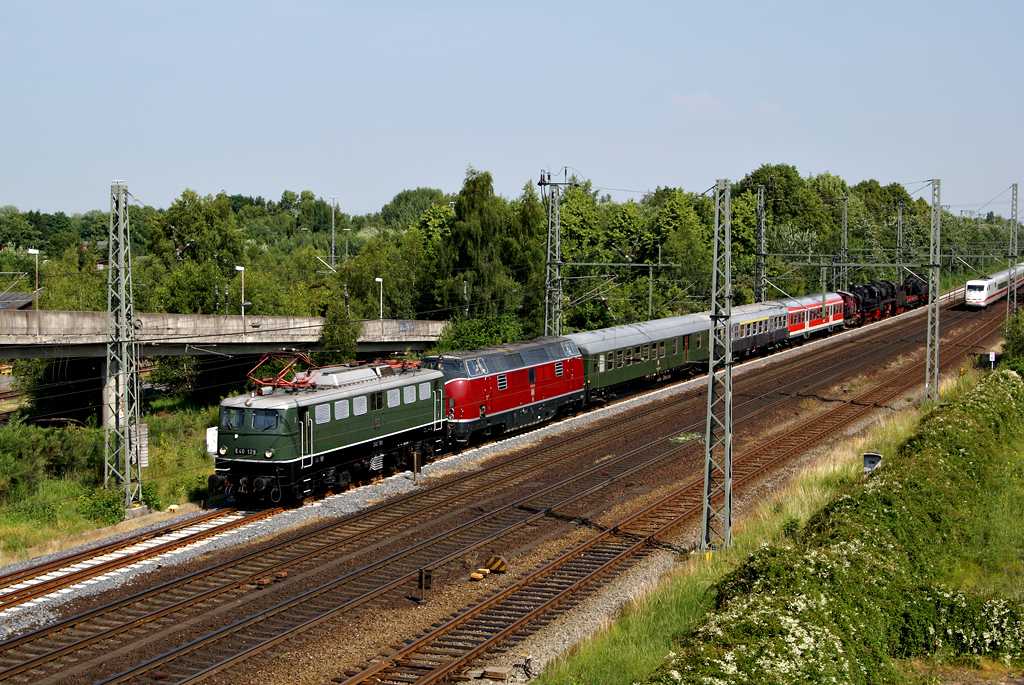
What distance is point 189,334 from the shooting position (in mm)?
Result: 41781

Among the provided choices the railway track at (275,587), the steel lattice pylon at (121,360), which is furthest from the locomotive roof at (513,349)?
the steel lattice pylon at (121,360)

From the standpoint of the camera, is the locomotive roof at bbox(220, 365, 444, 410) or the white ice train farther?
the white ice train

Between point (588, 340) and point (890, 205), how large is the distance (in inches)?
4910

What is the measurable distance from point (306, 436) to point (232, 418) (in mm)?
2042

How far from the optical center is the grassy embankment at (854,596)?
10398mm

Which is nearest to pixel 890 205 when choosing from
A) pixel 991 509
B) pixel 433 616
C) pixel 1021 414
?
pixel 1021 414

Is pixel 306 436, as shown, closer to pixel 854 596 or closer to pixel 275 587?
pixel 275 587

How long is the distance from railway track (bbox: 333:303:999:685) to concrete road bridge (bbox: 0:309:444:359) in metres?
14.3

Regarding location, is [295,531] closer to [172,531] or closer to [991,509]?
[172,531]

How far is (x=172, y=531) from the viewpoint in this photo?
2098 cm

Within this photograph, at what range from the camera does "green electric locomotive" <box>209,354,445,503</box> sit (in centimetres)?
2198

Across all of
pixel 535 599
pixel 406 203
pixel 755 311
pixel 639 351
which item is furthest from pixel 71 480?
pixel 406 203

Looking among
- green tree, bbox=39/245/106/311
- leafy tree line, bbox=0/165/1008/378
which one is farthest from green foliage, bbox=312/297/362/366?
green tree, bbox=39/245/106/311

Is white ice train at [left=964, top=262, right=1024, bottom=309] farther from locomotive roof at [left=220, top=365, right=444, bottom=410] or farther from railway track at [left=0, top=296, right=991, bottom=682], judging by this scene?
locomotive roof at [left=220, top=365, right=444, bottom=410]
